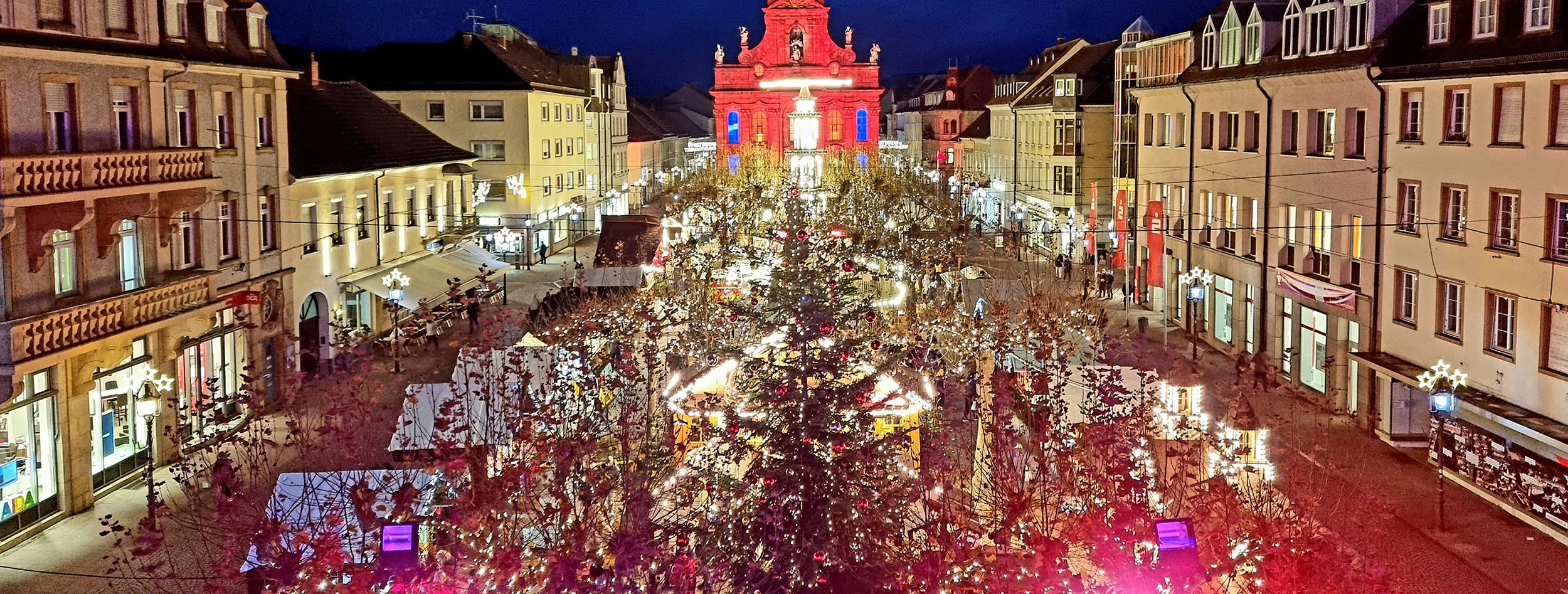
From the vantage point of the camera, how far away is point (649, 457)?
18.8 meters

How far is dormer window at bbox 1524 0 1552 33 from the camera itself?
23.6 m

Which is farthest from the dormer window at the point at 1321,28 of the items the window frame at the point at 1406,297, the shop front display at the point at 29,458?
the shop front display at the point at 29,458

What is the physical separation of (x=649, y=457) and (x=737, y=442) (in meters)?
2.76

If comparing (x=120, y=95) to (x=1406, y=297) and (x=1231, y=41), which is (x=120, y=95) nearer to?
(x=1406, y=297)

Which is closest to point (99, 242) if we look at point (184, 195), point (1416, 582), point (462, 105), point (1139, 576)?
point (184, 195)

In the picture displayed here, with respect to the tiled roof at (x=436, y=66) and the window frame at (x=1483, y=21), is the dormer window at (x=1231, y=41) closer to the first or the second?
the window frame at (x=1483, y=21)

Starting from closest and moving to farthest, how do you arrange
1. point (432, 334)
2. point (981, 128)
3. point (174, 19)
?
point (174, 19) < point (432, 334) < point (981, 128)

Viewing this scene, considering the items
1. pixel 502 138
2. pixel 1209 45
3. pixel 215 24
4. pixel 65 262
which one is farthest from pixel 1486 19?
pixel 502 138

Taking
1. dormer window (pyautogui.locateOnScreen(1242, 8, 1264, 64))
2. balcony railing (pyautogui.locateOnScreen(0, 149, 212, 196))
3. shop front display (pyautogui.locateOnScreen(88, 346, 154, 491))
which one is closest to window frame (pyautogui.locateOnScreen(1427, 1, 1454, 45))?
dormer window (pyautogui.locateOnScreen(1242, 8, 1264, 64))

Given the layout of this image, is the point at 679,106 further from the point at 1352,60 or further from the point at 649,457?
the point at 649,457

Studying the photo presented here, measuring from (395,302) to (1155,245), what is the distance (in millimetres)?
21707

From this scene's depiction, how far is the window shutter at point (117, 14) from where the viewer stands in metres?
24.1

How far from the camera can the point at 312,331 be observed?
119ft

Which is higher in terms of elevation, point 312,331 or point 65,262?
point 65,262
